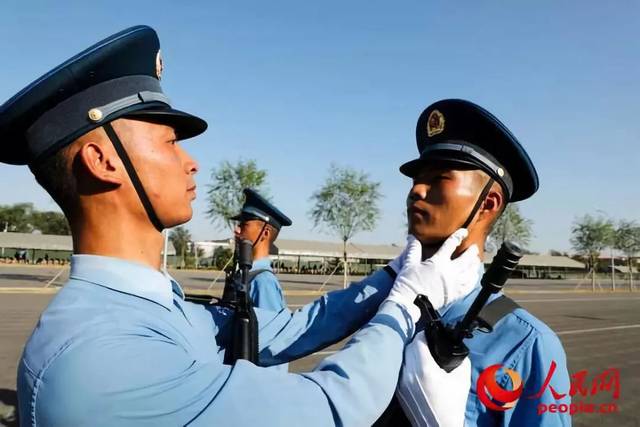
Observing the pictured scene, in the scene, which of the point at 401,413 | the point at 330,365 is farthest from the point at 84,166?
the point at 401,413

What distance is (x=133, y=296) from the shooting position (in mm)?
1600

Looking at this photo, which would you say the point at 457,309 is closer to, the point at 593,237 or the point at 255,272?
the point at 255,272

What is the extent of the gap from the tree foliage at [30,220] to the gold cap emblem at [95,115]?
3357 inches

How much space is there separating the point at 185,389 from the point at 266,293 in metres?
3.78

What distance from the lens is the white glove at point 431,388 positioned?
167cm

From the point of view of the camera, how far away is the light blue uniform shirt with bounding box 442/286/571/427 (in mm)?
1901

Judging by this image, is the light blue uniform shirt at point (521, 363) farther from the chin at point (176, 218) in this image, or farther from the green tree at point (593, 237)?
the green tree at point (593, 237)

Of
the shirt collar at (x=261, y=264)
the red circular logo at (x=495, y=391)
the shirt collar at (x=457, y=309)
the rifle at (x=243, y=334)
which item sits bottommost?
the red circular logo at (x=495, y=391)

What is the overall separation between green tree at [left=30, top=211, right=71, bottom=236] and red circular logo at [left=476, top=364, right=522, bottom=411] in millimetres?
87799

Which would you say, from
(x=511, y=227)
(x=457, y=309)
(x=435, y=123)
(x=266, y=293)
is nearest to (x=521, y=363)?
(x=457, y=309)

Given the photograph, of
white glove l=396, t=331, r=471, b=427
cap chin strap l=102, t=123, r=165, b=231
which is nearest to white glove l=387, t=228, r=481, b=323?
white glove l=396, t=331, r=471, b=427

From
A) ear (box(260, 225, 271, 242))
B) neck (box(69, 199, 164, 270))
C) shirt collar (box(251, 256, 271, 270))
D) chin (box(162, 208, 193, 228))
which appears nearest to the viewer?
neck (box(69, 199, 164, 270))

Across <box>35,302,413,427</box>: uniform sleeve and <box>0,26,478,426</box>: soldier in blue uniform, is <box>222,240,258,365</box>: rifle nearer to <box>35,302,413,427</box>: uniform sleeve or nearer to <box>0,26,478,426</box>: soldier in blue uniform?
<box>0,26,478,426</box>: soldier in blue uniform

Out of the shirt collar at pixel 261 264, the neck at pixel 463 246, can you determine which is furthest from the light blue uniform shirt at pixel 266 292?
the neck at pixel 463 246
